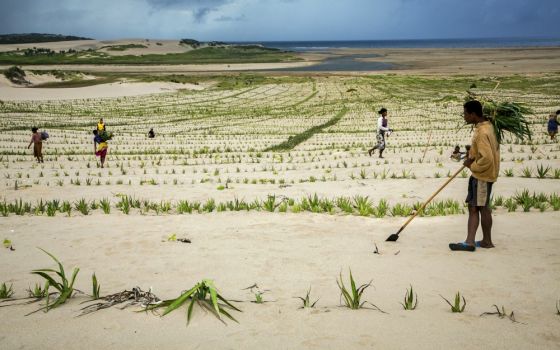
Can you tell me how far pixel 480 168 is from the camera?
5.62 meters

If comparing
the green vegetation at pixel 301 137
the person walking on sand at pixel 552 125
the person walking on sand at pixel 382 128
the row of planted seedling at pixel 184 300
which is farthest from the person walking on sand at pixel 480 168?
the person walking on sand at pixel 552 125

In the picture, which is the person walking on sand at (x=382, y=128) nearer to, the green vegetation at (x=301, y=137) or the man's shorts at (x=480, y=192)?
the green vegetation at (x=301, y=137)

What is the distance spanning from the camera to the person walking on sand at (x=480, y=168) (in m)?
5.60

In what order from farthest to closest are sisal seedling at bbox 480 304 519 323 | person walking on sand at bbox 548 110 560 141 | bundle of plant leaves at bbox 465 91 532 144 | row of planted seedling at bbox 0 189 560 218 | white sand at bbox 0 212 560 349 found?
person walking on sand at bbox 548 110 560 141
row of planted seedling at bbox 0 189 560 218
bundle of plant leaves at bbox 465 91 532 144
sisal seedling at bbox 480 304 519 323
white sand at bbox 0 212 560 349

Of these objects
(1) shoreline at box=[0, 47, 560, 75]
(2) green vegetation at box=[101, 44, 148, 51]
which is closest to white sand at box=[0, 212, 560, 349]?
(1) shoreline at box=[0, 47, 560, 75]

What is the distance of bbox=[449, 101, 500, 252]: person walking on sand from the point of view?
5598 millimetres

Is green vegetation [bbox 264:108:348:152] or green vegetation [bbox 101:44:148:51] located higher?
green vegetation [bbox 101:44:148:51]

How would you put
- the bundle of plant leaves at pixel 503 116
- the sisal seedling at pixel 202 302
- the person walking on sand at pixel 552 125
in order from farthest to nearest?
the person walking on sand at pixel 552 125 → the bundle of plant leaves at pixel 503 116 → the sisal seedling at pixel 202 302

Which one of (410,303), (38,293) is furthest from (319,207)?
(38,293)

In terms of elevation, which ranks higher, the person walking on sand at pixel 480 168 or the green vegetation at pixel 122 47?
the green vegetation at pixel 122 47

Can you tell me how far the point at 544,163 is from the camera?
42.9 feet

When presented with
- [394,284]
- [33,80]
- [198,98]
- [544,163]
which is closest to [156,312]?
[394,284]

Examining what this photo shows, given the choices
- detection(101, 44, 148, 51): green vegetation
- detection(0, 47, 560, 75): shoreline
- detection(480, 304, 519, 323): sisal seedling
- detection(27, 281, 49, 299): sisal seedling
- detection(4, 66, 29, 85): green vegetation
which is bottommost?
detection(27, 281, 49, 299): sisal seedling

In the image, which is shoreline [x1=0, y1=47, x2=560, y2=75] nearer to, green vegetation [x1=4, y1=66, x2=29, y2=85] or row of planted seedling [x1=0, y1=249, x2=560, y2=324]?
green vegetation [x1=4, y1=66, x2=29, y2=85]
